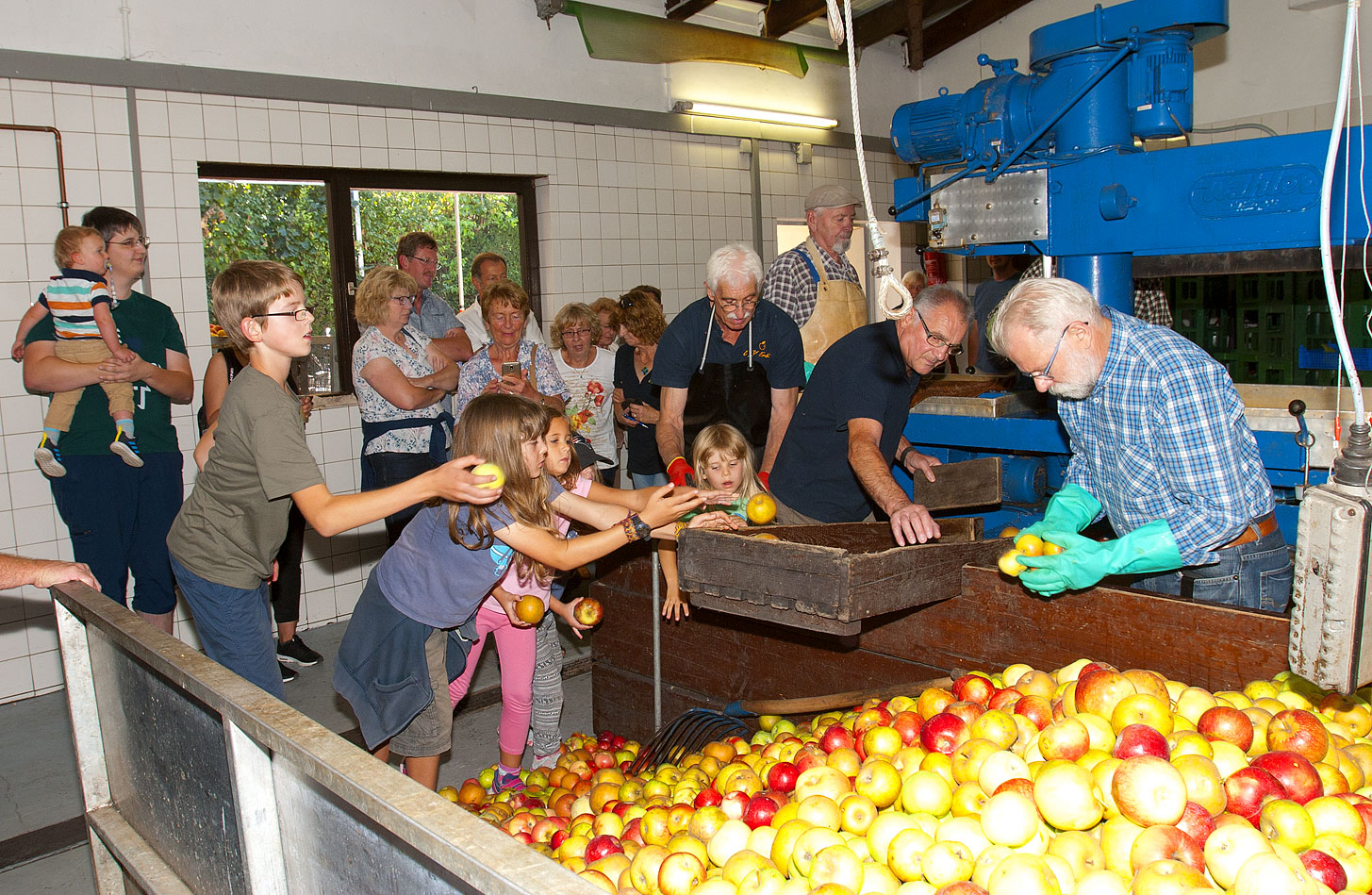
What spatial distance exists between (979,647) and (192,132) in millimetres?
4811

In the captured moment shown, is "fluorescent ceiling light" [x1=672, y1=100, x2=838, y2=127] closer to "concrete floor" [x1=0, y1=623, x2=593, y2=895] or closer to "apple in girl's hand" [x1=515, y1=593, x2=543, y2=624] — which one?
"concrete floor" [x1=0, y1=623, x2=593, y2=895]

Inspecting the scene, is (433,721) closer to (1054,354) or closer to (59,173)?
(1054,354)

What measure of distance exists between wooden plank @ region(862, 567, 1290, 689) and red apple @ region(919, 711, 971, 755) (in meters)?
0.60

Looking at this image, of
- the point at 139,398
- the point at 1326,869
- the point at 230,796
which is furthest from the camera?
the point at 139,398

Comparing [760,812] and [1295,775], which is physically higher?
[1295,775]

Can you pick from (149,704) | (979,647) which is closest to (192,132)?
(149,704)

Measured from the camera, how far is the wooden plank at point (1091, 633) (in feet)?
7.16

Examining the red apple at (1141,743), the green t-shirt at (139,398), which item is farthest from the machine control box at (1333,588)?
the green t-shirt at (139,398)

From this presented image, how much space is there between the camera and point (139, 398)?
4.42 meters

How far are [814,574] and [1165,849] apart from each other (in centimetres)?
104

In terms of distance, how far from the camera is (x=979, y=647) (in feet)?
8.55

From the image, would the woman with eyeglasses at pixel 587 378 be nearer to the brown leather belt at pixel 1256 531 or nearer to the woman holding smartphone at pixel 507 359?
the woman holding smartphone at pixel 507 359

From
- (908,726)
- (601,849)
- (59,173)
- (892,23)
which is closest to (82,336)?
(59,173)

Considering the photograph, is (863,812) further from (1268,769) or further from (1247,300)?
(1247,300)
